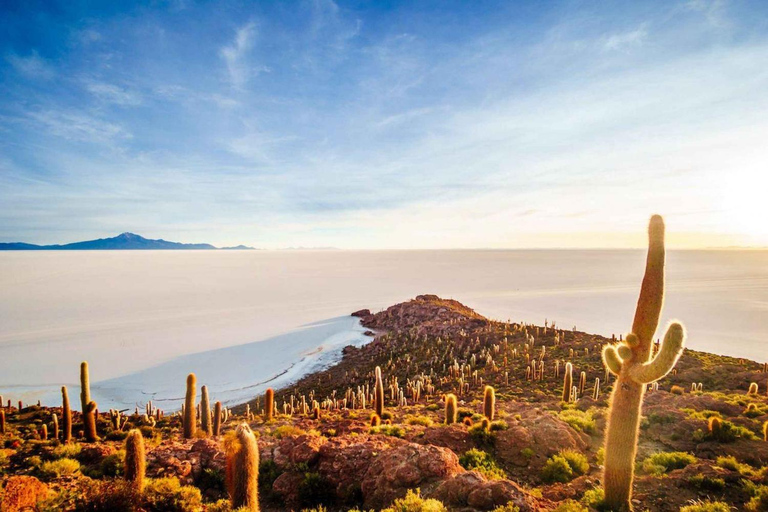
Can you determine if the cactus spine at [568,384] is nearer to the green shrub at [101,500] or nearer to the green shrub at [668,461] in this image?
the green shrub at [668,461]

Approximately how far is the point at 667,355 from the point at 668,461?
4646 millimetres

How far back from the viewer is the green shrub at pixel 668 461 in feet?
25.8

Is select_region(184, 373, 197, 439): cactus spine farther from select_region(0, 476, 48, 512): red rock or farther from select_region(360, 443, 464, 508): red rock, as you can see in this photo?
select_region(360, 443, 464, 508): red rock

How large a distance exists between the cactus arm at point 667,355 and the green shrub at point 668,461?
3.89m

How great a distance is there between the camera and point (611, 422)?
6168mm

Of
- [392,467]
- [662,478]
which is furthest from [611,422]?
[392,467]

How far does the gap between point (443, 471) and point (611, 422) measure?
3.40 metres

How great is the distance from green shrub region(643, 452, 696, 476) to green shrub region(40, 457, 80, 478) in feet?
43.8

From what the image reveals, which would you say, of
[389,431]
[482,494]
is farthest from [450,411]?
[482,494]

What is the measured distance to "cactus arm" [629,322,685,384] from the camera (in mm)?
5375

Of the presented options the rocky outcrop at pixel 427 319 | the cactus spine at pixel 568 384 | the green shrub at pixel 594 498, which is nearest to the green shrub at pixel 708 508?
the green shrub at pixel 594 498

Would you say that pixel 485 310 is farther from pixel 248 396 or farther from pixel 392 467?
pixel 392 467

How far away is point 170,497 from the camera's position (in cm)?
704

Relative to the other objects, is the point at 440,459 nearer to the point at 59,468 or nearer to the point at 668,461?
the point at 668,461
